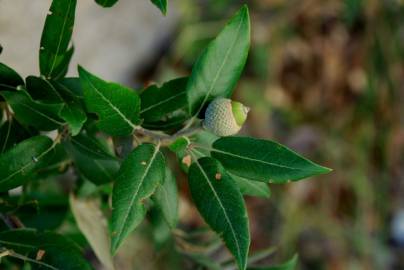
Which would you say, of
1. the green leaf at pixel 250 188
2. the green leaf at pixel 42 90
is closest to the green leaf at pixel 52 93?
the green leaf at pixel 42 90

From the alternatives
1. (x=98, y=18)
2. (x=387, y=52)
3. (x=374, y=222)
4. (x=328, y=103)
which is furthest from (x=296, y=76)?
(x=98, y=18)

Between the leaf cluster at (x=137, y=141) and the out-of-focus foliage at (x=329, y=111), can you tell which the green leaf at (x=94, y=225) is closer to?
the leaf cluster at (x=137, y=141)

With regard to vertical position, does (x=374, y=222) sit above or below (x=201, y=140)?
below

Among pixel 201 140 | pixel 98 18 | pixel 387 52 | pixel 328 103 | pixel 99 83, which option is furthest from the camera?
pixel 328 103

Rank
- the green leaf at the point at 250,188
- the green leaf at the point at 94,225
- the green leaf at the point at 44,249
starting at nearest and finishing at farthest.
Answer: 1. the green leaf at the point at 44,249
2. the green leaf at the point at 250,188
3. the green leaf at the point at 94,225

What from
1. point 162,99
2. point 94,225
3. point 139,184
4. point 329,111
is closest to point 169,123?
point 162,99

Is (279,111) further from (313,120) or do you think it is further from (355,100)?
(355,100)

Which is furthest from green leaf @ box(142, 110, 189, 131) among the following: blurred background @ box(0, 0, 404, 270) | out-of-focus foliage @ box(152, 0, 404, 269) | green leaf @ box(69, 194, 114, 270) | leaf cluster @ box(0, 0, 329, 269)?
out-of-focus foliage @ box(152, 0, 404, 269)
